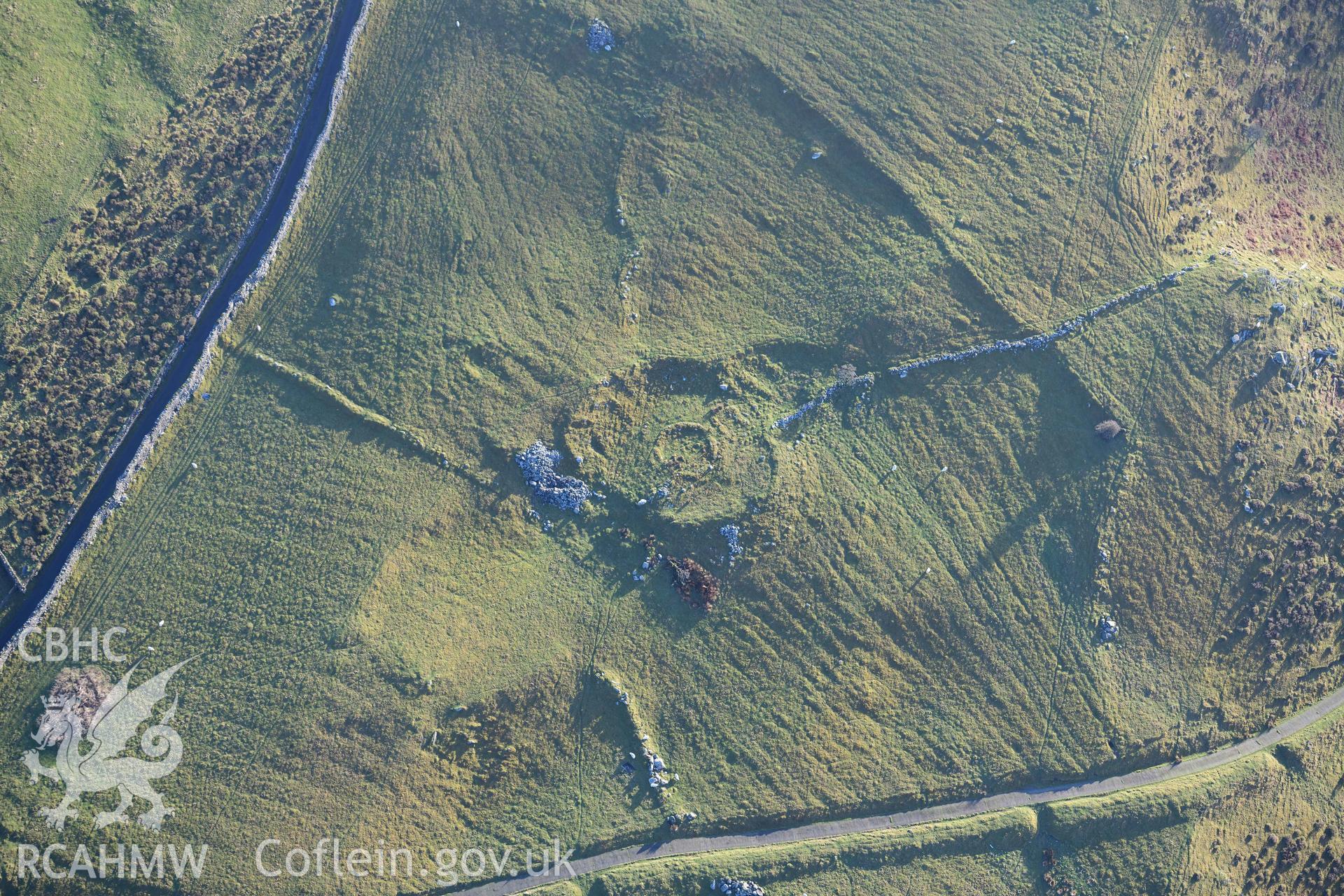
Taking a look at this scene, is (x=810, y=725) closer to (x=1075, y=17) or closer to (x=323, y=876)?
(x=323, y=876)

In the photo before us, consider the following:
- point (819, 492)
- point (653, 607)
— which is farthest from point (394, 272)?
point (819, 492)

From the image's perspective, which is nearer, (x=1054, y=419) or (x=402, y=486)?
(x=402, y=486)

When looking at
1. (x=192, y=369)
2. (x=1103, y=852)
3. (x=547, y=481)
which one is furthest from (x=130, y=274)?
(x=1103, y=852)

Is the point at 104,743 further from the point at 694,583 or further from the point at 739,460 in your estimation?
the point at 739,460

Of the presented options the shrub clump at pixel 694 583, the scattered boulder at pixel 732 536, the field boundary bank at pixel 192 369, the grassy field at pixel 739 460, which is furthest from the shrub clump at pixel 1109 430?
the field boundary bank at pixel 192 369

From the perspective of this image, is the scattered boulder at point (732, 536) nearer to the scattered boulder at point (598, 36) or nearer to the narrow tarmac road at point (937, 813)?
the narrow tarmac road at point (937, 813)

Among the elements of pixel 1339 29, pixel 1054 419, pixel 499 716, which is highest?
pixel 1339 29

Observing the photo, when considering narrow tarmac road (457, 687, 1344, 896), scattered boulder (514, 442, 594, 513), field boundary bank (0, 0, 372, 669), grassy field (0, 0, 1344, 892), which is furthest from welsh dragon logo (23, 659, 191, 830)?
scattered boulder (514, 442, 594, 513)
